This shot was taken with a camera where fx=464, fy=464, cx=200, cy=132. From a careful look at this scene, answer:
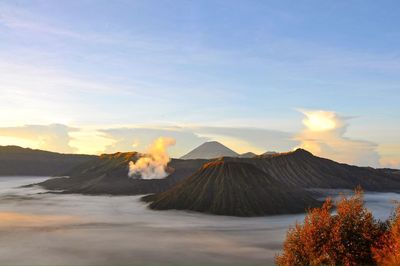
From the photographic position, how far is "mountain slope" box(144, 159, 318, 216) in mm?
107625

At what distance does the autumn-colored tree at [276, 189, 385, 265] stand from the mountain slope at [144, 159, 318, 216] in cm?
6800

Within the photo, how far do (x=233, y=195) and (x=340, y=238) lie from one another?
76.1 metres

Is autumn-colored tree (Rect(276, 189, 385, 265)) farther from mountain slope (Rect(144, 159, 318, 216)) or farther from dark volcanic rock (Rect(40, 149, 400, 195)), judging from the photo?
dark volcanic rock (Rect(40, 149, 400, 195))

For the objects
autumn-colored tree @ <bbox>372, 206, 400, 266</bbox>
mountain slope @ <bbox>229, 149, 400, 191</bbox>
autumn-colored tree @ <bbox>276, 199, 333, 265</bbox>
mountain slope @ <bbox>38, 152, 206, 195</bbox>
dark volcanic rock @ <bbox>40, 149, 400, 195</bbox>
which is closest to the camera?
autumn-colored tree @ <bbox>372, 206, 400, 266</bbox>

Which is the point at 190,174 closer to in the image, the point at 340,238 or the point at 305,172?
the point at 305,172

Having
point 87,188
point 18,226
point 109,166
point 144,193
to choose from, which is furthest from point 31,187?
point 18,226

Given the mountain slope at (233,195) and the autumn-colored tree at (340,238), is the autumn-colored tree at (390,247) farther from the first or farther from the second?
the mountain slope at (233,195)

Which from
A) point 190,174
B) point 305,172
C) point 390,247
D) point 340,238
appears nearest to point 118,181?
point 190,174

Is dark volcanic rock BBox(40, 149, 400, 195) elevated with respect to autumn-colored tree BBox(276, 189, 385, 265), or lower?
elevated

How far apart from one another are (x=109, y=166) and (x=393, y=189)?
392 feet

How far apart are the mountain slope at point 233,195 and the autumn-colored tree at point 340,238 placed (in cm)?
6800

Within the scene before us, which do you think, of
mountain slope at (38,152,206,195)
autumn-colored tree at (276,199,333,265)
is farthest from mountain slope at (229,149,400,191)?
autumn-colored tree at (276,199,333,265)

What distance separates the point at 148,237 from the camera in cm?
8125

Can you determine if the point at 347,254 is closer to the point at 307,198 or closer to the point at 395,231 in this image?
the point at 395,231
